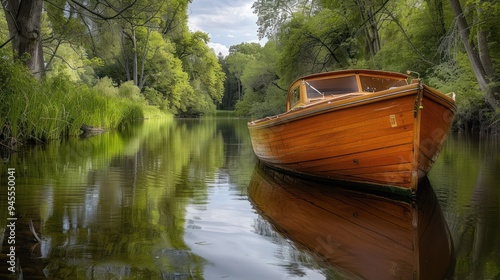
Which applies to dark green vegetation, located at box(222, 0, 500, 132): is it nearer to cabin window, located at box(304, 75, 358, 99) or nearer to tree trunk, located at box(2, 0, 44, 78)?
cabin window, located at box(304, 75, 358, 99)

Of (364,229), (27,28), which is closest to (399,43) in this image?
(27,28)

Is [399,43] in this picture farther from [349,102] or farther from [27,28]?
[349,102]

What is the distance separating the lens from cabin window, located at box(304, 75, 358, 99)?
6496 millimetres

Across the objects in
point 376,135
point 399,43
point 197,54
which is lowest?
point 376,135

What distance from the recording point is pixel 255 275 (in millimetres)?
2312

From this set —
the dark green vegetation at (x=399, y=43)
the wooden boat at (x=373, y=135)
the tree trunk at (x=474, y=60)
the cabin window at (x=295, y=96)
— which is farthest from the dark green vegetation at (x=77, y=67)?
the dark green vegetation at (x=399, y=43)

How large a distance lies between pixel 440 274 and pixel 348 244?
0.71m

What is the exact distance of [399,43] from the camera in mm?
19562

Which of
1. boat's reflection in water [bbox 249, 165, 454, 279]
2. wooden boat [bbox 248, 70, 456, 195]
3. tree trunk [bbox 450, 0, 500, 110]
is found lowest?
boat's reflection in water [bbox 249, 165, 454, 279]

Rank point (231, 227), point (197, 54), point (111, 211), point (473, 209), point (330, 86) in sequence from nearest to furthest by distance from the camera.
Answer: point (231, 227)
point (111, 211)
point (473, 209)
point (330, 86)
point (197, 54)

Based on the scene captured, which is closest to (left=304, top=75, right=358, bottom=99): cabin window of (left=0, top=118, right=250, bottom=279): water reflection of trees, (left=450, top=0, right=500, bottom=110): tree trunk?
(left=0, top=118, right=250, bottom=279): water reflection of trees

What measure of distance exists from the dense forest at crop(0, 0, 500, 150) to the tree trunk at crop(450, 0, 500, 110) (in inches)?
1.2

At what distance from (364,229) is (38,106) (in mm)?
6832

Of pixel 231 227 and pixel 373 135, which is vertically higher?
pixel 373 135
